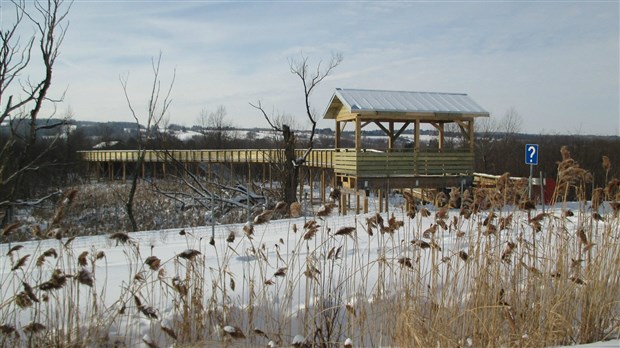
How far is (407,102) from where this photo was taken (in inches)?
717

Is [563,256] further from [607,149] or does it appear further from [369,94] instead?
[607,149]

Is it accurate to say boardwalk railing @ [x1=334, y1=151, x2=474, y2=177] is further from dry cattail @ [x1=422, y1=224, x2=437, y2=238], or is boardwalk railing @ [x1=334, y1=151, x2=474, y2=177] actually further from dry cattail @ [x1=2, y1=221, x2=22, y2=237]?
dry cattail @ [x1=2, y1=221, x2=22, y2=237]

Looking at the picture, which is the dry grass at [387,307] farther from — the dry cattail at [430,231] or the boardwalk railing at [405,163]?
the boardwalk railing at [405,163]

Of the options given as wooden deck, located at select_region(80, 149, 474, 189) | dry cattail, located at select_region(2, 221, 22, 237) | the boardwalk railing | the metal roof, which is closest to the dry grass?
dry cattail, located at select_region(2, 221, 22, 237)

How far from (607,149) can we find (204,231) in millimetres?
38018

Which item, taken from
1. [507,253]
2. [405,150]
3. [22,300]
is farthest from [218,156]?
[22,300]

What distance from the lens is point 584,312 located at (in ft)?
12.9

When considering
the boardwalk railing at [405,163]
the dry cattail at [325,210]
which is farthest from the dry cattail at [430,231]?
the boardwalk railing at [405,163]

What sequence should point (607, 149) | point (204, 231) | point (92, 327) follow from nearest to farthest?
point (92, 327), point (204, 231), point (607, 149)

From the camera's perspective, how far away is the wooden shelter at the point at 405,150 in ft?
56.2

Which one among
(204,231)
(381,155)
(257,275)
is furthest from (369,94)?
(257,275)

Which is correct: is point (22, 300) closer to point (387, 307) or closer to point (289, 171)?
point (387, 307)

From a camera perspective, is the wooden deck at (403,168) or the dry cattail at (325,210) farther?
the wooden deck at (403,168)

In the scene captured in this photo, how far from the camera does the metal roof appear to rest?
17.3 m
